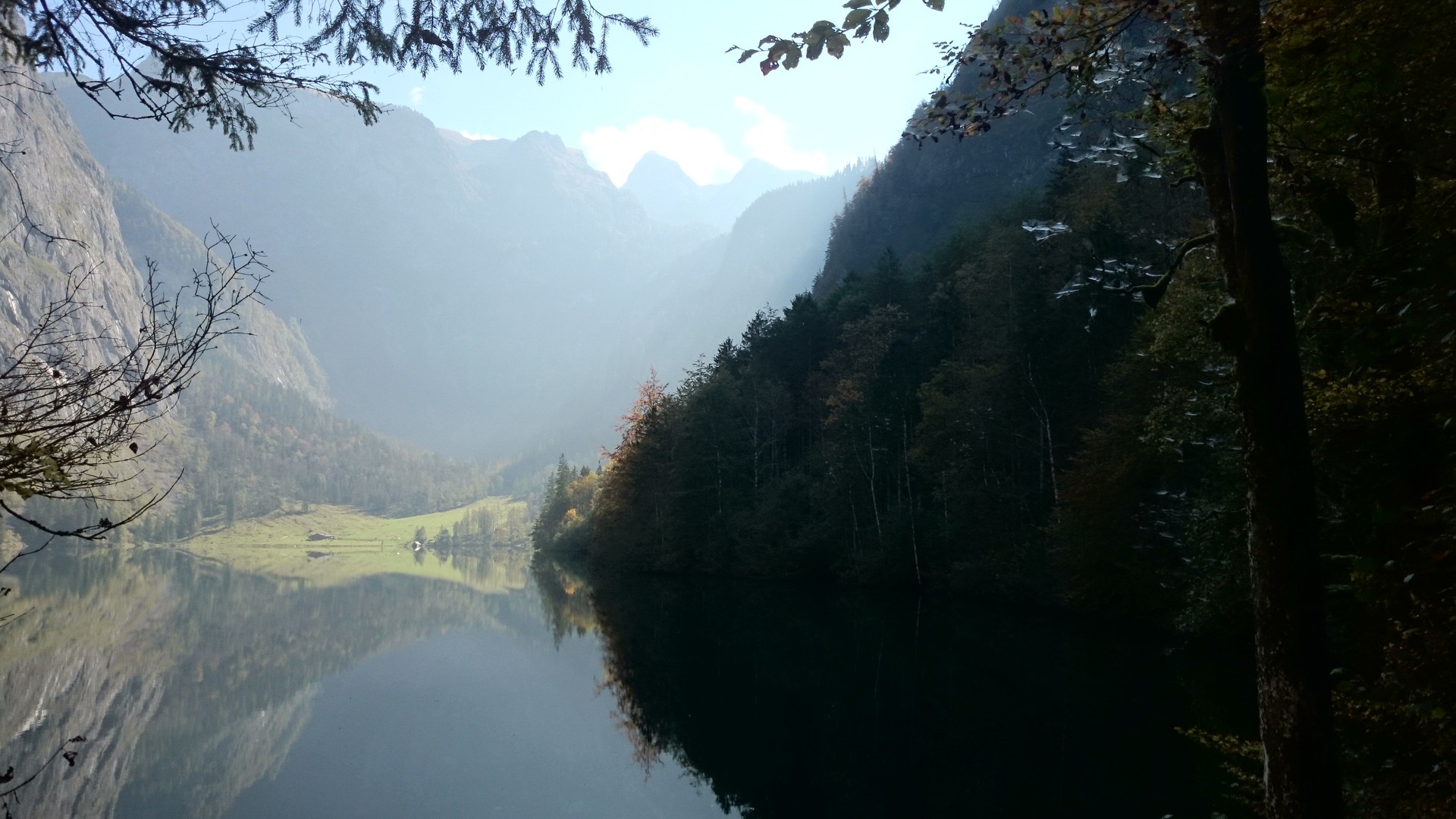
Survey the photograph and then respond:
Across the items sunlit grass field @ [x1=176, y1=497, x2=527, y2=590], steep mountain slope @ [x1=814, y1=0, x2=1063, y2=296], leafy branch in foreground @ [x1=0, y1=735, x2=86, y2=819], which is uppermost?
steep mountain slope @ [x1=814, y1=0, x2=1063, y2=296]

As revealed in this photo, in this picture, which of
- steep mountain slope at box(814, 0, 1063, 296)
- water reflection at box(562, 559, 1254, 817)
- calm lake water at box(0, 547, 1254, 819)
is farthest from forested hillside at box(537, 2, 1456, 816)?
Result: calm lake water at box(0, 547, 1254, 819)

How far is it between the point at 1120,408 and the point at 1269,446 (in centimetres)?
2363

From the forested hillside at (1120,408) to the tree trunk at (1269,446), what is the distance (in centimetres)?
21

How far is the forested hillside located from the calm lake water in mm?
3193

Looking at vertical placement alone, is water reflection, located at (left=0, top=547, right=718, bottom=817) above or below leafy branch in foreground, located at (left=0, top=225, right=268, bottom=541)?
below

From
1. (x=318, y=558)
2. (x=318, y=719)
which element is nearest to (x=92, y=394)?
(x=318, y=719)

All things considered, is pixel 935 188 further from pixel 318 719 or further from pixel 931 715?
pixel 318 719

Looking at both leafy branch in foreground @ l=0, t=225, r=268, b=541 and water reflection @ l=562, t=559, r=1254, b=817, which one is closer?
leafy branch in foreground @ l=0, t=225, r=268, b=541

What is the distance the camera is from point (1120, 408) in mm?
26078

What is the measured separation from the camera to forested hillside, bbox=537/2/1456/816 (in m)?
5.74

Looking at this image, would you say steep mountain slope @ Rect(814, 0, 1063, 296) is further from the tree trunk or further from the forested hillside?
the tree trunk

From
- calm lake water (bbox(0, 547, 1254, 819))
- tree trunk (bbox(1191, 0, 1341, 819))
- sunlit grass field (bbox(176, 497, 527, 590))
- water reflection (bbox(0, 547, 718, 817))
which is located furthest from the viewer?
sunlit grass field (bbox(176, 497, 527, 590))

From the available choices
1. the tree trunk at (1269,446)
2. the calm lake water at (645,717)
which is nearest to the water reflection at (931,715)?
the calm lake water at (645,717)

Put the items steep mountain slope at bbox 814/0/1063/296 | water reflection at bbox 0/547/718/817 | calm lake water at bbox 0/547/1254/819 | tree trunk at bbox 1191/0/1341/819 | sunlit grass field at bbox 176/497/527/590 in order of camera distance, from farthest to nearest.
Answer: sunlit grass field at bbox 176/497/527/590
steep mountain slope at bbox 814/0/1063/296
water reflection at bbox 0/547/718/817
calm lake water at bbox 0/547/1254/819
tree trunk at bbox 1191/0/1341/819
